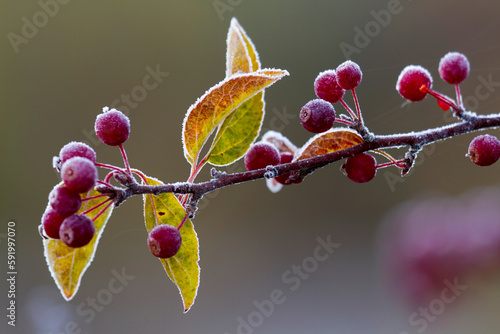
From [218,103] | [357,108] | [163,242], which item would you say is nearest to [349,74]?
[357,108]

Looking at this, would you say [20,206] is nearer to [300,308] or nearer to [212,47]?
[212,47]

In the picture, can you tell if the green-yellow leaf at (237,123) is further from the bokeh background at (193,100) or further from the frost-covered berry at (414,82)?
the bokeh background at (193,100)

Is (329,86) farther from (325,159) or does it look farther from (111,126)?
(111,126)

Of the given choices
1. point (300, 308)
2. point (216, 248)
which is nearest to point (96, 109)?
point (216, 248)

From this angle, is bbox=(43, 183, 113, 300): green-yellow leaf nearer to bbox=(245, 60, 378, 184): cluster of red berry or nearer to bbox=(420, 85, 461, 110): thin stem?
bbox=(245, 60, 378, 184): cluster of red berry

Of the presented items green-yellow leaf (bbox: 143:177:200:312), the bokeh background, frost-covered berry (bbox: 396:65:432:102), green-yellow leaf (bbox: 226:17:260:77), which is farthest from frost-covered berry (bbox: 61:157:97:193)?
the bokeh background

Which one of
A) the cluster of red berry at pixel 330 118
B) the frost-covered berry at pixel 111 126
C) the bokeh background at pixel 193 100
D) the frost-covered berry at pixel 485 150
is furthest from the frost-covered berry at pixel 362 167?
the bokeh background at pixel 193 100
